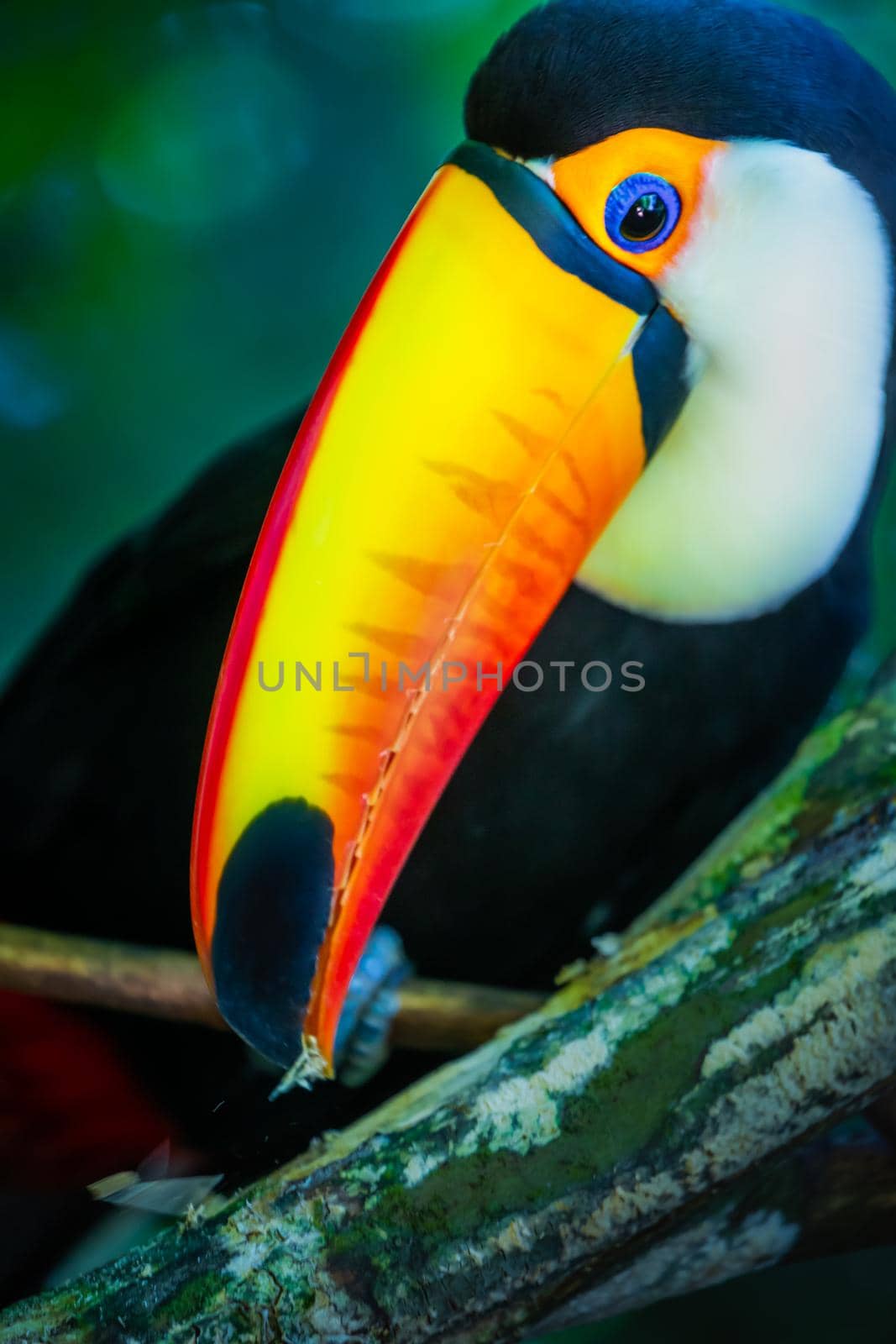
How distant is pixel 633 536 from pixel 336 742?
472 mm

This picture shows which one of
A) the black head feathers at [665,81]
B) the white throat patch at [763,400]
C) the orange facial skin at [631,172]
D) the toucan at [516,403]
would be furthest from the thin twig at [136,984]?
the black head feathers at [665,81]

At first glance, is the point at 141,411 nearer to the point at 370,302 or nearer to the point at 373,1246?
the point at 370,302

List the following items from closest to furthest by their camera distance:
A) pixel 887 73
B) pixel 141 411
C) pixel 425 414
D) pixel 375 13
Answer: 1. pixel 425 414
2. pixel 887 73
3. pixel 375 13
4. pixel 141 411

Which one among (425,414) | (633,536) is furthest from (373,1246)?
(633,536)

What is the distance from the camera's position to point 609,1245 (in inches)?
32.1

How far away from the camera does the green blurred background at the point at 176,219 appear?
1.53 metres

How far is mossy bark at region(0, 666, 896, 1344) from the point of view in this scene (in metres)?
0.79

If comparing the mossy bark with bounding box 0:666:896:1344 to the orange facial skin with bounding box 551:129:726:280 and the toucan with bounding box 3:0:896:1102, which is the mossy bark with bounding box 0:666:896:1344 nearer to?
the toucan with bounding box 3:0:896:1102

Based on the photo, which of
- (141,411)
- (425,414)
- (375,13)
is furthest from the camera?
(141,411)

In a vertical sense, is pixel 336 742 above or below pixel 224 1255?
above

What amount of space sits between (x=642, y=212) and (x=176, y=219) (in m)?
0.92

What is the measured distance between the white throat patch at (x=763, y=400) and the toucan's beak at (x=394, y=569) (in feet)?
0.37

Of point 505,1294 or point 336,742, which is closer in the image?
point 505,1294

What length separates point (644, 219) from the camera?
0.98 m
